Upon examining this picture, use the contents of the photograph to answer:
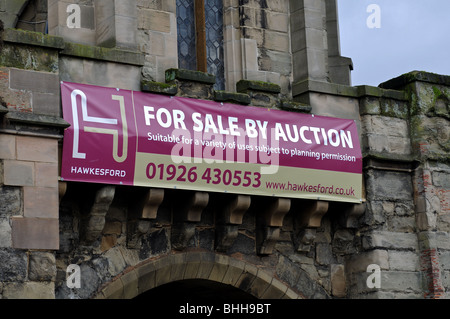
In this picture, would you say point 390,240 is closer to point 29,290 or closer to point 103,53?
point 103,53

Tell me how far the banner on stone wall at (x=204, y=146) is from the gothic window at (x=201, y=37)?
113cm

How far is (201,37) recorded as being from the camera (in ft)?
43.9

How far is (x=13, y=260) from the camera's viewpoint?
34.3 ft

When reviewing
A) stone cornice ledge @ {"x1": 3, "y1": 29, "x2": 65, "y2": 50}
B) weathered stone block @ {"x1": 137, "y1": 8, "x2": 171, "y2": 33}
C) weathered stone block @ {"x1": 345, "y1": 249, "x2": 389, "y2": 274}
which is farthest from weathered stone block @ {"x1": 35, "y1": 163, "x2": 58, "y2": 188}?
weathered stone block @ {"x1": 345, "y1": 249, "x2": 389, "y2": 274}

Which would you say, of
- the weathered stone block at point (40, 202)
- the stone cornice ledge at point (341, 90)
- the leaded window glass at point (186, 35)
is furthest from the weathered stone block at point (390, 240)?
the weathered stone block at point (40, 202)

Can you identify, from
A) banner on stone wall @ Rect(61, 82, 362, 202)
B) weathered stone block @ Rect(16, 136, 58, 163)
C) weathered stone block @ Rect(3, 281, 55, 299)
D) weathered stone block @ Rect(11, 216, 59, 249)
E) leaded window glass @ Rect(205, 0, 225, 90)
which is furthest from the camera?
leaded window glass @ Rect(205, 0, 225, 90)

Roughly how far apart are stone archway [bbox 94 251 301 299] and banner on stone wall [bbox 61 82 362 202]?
2.76 ft

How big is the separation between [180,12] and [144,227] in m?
3.04

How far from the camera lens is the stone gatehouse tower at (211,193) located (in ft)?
35.7

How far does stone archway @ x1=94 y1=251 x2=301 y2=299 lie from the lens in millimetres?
11672

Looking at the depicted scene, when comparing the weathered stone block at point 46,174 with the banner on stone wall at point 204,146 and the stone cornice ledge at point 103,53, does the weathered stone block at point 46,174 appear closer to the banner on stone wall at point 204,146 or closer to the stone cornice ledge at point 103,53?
the banner on stone wall at point 204,146

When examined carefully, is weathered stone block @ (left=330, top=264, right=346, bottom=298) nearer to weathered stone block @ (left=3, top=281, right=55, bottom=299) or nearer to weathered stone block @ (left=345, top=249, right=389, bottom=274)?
weathered stone block @ (left=345, top=249, right=389, bottom=274)

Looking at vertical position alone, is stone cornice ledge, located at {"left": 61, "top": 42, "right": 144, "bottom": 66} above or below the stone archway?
above
